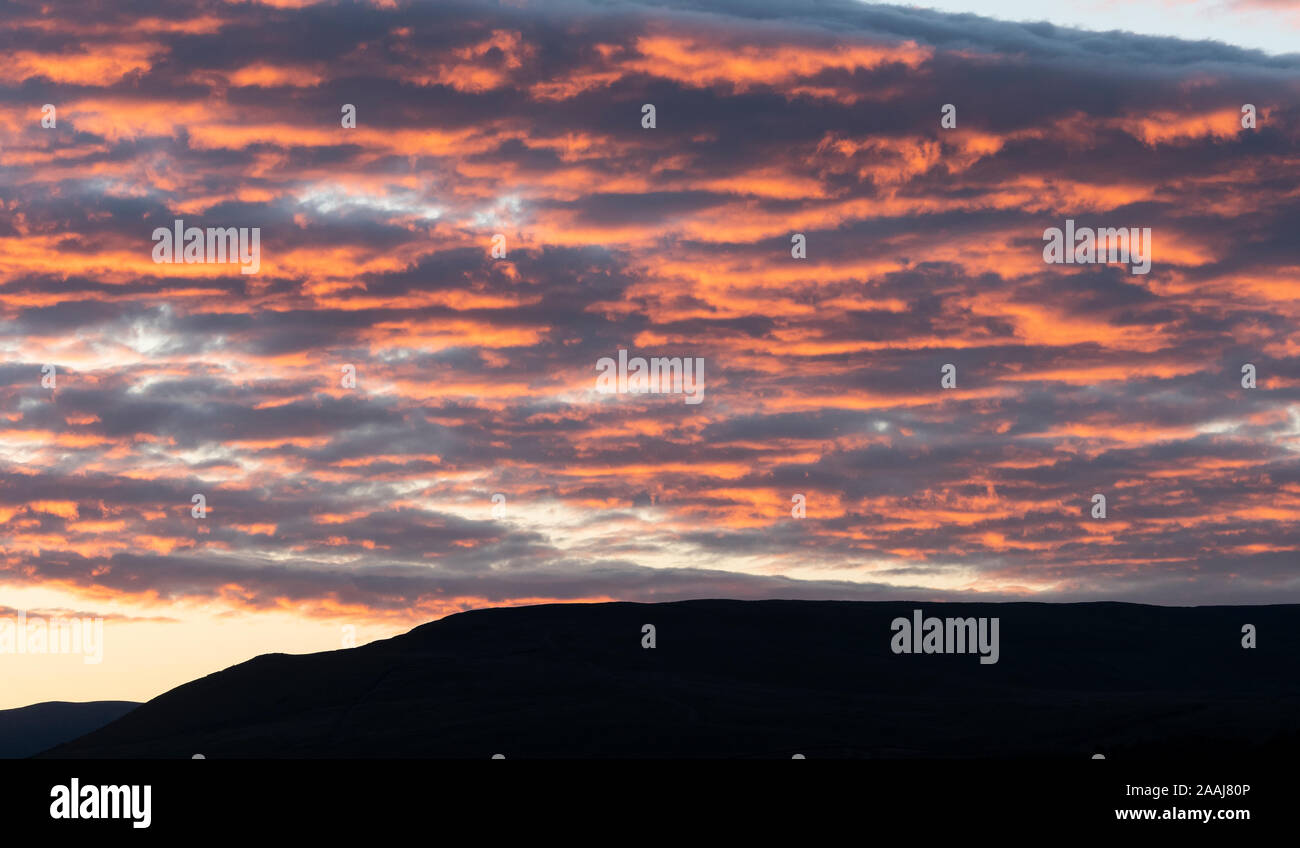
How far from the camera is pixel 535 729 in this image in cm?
15725

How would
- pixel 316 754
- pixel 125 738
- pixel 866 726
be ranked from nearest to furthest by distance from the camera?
pixel 316 754 < pixel 866 726 < pixel 125 738

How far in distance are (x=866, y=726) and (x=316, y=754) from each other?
61.0 m

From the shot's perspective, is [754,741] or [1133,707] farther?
[1133,707]
